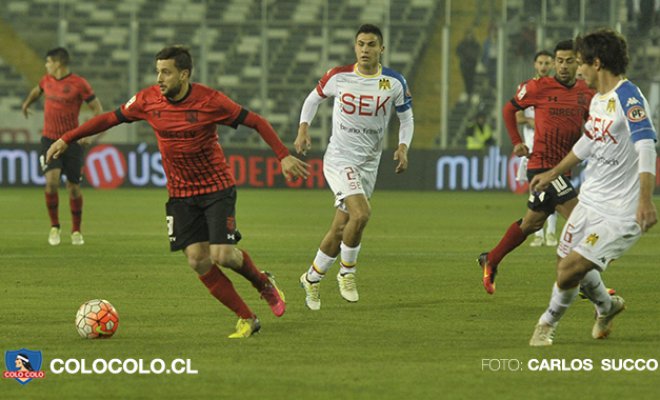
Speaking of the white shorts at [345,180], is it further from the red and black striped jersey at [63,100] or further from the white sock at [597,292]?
the red and black striped jersey at [63,100]

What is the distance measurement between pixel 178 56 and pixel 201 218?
44.6 inches

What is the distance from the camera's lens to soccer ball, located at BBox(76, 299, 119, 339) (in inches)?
321

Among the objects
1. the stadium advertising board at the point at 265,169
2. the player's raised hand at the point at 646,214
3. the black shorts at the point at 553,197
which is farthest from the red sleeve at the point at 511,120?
the stadium advertising board at the point at 265,169

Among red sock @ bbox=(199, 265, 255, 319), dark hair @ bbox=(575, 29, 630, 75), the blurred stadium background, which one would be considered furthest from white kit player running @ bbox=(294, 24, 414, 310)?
the blurred stadium background

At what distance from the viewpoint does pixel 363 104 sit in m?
10.5

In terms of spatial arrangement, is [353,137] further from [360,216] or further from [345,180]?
[360,216]

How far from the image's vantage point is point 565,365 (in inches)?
→ 287

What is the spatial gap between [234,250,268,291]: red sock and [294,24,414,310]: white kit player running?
134cm

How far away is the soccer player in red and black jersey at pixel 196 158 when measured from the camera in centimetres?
841

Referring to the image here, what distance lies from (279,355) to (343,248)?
2.91 meters

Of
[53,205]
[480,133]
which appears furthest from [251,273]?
[480,133]

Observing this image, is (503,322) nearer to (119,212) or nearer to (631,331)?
(631,331)

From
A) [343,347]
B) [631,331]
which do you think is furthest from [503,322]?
[343,347]

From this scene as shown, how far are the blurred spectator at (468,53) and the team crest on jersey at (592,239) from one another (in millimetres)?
23132
